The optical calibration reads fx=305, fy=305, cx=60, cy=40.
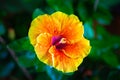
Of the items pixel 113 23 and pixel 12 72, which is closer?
pixel 12 72

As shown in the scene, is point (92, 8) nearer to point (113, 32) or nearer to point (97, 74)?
point (97, 74)

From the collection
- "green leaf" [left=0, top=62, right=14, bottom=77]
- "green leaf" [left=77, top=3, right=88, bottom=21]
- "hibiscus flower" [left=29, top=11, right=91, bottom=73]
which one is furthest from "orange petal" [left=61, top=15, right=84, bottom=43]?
"green leaf" [left=0, top=62, right=14, bottom=77]

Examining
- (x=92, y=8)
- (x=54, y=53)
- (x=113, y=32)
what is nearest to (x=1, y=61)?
(x=92, y=8)

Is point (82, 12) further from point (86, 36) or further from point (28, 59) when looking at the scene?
point (28, 59)

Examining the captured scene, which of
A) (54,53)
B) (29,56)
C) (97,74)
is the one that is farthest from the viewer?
(97,74)

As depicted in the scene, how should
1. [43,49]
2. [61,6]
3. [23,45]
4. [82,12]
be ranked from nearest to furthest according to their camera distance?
[43,49]
[23,45]
[61,6]
[82,12]

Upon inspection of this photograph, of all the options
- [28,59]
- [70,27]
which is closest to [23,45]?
[28,59]

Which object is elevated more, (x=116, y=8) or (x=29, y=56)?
(x=29, y=56)

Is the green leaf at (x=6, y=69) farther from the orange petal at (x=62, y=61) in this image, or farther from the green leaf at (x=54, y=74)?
the orange petal at (x=62, y=61)

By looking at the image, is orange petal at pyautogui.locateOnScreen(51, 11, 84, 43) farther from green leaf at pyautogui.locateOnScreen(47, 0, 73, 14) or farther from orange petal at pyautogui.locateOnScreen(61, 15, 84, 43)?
green leaf at pyautogui.locateOnScreen(47, 0, 73, 14)
